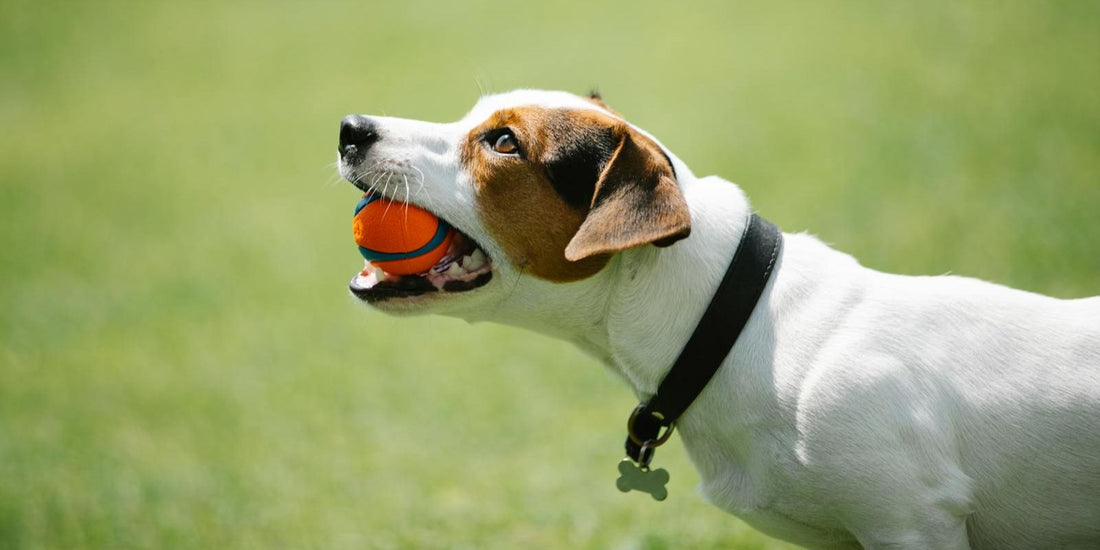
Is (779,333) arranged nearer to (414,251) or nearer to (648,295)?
(648,295)

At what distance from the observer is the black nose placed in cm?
377

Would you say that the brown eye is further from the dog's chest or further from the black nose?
the dog's chest

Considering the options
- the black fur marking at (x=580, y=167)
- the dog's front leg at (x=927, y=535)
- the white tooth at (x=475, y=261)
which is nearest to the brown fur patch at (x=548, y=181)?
the black fur marking at (x=580, y=167)

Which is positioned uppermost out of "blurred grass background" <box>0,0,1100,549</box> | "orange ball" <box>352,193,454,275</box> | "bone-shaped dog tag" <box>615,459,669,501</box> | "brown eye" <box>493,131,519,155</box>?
"brown eye" <box>493,131,519,155</box>

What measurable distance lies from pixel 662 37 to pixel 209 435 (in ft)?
36.3

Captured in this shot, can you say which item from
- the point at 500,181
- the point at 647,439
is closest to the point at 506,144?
the point at 500,181

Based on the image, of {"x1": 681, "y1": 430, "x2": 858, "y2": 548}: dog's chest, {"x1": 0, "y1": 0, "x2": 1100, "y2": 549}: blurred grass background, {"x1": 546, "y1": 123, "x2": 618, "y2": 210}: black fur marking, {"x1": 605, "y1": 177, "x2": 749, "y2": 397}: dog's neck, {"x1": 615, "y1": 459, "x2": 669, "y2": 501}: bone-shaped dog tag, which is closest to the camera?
{"x1": 681, "y1": 430, "x2": 858, "y2": 548}: dog's chest

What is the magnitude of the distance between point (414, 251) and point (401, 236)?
0.24ft

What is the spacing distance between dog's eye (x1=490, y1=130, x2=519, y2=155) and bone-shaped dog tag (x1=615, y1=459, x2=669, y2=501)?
1234mm

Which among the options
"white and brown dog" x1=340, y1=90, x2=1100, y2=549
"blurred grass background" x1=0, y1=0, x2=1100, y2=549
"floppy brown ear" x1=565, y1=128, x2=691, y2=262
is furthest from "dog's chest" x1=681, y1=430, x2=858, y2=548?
"blurred grass background" x1=0, y1=0, x2=1100, y2=549

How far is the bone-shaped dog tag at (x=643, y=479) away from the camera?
373 centimetres

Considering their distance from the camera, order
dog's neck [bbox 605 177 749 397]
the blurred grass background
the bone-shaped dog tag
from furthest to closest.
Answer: the blurred grass background, the bone-shaped dog tag, dog's neck [bbox 605 177 749 397]

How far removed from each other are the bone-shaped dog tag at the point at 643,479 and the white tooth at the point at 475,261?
0.91 metres

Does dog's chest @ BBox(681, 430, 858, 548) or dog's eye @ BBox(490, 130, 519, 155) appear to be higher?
dog's eye @ BBox(490, 130, 519, 155)
